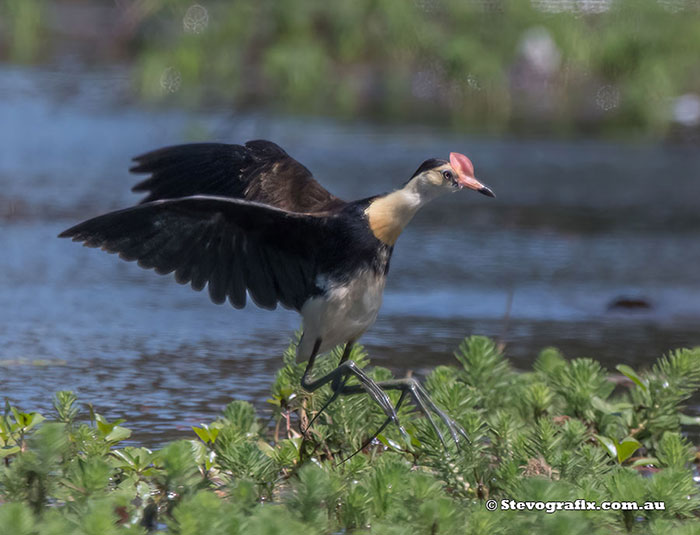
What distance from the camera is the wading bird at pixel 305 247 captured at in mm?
3986

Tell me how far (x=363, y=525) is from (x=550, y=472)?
0.62 meters

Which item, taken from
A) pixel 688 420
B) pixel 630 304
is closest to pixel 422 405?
pixel 688 420

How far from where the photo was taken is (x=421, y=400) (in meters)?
4.00

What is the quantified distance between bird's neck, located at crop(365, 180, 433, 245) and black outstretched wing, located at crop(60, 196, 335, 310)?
0.15 metres

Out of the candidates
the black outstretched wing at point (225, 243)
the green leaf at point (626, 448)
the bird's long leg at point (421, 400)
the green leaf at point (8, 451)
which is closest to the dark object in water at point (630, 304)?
the green leaf at point (626, 448)

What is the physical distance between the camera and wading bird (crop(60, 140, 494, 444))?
13.1 ft

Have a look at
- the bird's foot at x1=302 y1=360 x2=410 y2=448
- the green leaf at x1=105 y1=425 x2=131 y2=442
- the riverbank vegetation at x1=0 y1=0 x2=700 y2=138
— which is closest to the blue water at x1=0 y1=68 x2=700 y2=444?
the green leaf at x1=105 y1=425 x2=131 y2=442

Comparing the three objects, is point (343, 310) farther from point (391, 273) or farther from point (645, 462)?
point (391, 273)

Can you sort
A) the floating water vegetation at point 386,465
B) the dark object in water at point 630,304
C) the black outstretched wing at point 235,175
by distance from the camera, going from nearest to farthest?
the floating water vegetation at point 386,465 < the black outstretched wing at point 235,175 < the dark object in water at point 630,304

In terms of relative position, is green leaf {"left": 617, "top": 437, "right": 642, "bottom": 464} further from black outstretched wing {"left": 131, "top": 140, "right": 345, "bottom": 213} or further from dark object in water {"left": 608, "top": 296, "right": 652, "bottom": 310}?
dark object in water {"left": 608, "top": 296, "right": 652, "bottom": 310}

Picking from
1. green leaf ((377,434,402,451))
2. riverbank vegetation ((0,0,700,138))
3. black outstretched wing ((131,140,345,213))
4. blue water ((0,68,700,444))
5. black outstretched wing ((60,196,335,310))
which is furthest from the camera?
riverbank vegetation ((0,0,700,138))

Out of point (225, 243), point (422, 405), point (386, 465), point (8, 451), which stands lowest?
point (8, 451)

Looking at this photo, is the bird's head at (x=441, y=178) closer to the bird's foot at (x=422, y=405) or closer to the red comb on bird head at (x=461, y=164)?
the red comb on bird head at (x=461, y=164)

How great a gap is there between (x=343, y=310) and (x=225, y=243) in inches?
17.3
